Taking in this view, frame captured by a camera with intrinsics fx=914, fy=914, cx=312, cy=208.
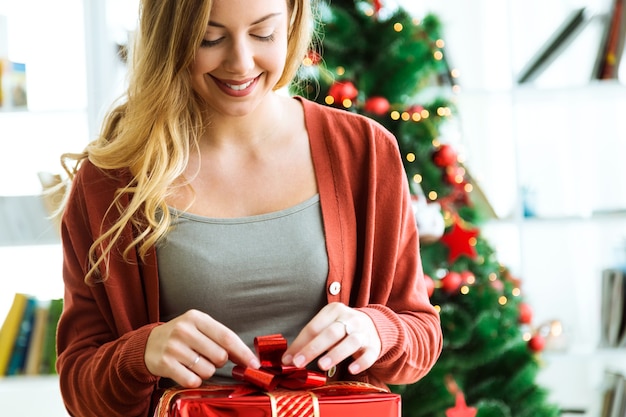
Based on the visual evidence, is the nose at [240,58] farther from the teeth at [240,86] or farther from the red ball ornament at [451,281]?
the red ball ornament at [451,281]

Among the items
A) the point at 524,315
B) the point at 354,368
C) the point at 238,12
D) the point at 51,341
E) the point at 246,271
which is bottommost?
the point at 51,341

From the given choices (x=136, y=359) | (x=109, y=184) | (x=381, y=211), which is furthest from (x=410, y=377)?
(x=109, y=184)

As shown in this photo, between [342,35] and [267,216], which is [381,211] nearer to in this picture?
[267,216]

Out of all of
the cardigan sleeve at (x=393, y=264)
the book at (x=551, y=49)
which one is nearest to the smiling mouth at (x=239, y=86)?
the cardigan sleeve at (x=393, y=264)

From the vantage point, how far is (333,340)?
1.13 m

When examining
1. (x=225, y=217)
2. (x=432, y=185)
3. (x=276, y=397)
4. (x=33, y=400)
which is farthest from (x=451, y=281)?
(x=33, y=400)

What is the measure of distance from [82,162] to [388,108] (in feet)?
3.88

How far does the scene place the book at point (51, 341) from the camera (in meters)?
3.03

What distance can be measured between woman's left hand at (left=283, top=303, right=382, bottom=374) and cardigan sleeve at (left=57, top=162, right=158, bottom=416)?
0.24 meters

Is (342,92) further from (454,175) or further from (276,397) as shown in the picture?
(276,397)

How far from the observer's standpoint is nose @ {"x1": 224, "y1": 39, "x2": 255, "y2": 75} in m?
1.28

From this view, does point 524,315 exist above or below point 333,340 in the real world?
below

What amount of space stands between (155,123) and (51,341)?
6.20ft

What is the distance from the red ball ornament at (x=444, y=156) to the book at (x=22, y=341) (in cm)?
145
